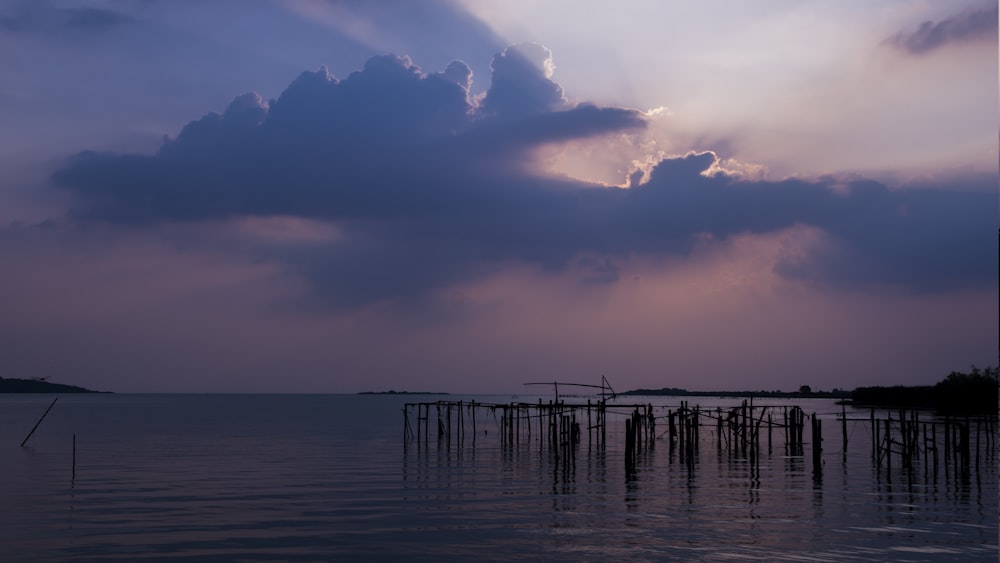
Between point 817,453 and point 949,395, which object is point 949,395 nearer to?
point 949,395

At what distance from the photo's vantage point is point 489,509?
2555 cm

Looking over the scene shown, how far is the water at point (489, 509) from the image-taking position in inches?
782

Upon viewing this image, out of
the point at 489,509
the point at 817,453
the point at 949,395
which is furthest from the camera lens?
the point at 949,395

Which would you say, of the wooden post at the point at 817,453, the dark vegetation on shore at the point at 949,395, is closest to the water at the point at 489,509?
the wooden post at the point at 817,453

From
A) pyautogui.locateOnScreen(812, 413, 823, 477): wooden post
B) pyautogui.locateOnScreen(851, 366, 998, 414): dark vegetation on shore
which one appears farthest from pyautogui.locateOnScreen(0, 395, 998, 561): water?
pyautogui.locateOnScreen(851, 366, 998, 414): dark vegetation on shore

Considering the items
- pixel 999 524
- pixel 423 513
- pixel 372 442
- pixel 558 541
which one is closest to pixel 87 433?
pixel 372 442

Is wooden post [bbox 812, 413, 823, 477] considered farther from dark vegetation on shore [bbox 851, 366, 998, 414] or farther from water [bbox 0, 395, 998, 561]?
dark vegetation on shore [bbox 851, 366, 998, 414]

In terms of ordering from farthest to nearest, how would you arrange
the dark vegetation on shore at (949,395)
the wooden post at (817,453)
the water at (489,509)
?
1. the dark vegetation on shore at (949,395)
2. the wooden post at (817,453)
3. the water at (489,509)

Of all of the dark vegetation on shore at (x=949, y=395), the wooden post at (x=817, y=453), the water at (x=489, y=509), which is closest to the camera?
the water at (x=489, y=509)

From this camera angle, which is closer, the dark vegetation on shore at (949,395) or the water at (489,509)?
the water at (489,509)

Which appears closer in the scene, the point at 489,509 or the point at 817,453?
the point at 489,509

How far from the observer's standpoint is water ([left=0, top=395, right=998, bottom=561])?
65.2ft

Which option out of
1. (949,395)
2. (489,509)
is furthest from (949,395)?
(489,509)

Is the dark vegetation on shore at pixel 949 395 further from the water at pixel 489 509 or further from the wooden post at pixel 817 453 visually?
the water at pixel 489 509
